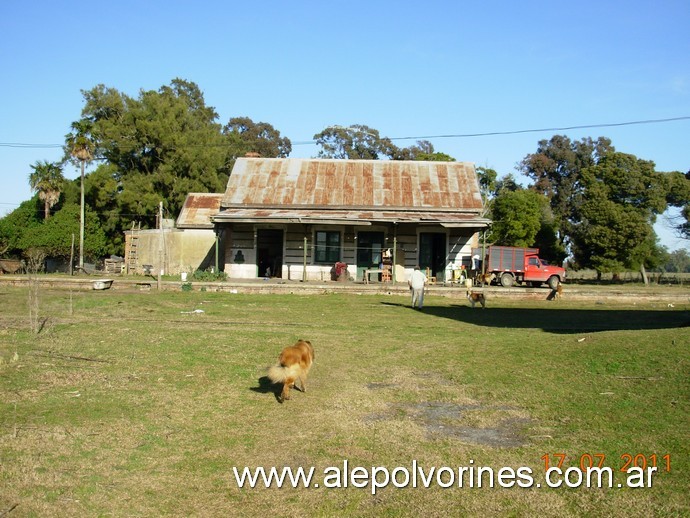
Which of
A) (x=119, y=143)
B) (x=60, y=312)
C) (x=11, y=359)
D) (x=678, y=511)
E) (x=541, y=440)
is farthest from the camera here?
(x=119, y=143)

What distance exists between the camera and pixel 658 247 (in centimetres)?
4612

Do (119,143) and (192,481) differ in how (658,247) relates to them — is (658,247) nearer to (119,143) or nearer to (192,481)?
(119,143)

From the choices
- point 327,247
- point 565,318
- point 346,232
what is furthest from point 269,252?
point 565,318

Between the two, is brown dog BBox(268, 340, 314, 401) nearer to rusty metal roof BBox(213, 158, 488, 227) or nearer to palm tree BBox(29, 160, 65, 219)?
rusty metal roof BBox(213, 158, 488, 227)

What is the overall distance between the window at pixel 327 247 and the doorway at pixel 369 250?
103cm

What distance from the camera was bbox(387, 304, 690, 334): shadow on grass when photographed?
637 inches

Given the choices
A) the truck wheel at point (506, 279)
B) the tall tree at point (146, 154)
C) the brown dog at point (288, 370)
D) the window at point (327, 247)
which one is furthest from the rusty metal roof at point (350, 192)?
the brown dog at point (288, 370)

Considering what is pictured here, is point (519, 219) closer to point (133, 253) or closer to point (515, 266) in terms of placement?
point (515, 266)

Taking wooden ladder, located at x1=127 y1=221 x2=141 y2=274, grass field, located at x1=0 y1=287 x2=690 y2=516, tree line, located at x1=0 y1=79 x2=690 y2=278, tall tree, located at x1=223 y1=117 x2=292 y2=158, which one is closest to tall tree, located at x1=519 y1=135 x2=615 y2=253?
tree line, located at x1=0 y1=79 x2=690 y2=278

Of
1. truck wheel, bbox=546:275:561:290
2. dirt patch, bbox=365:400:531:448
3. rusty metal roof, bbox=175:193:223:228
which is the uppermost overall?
rusty metal roof, bbox=175:193:223:228

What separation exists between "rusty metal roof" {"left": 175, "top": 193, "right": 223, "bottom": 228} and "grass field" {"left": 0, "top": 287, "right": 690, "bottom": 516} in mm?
23279

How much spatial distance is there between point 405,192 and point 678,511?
1119 inches

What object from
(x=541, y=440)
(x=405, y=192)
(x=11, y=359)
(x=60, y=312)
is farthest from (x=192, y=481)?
(x=405, y=192)

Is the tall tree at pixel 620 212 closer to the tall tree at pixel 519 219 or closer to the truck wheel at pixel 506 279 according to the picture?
the tall tree at pixel 519 219
